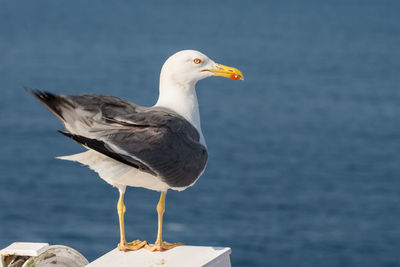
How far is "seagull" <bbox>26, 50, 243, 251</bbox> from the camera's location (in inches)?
328

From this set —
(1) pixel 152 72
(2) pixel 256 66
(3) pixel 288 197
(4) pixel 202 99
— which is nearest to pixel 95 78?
(1) pixel 152 72

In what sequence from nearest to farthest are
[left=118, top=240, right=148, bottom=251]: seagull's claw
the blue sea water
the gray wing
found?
the gray wing → [left=118, top=240, right=148, bottom=251]: seagull's claw → the blue sea water

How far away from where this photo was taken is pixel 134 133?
8.62 meters

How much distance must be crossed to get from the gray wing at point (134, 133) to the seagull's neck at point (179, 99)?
16 centimetres

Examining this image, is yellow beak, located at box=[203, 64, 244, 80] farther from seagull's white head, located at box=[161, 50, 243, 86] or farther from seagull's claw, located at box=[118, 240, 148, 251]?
seagull's claw, located at box=[118, 240, 148, 251]

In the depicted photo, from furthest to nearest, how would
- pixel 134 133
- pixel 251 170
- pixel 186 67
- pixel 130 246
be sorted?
pixel 251 170 < pixel 130 246 < pixel 186 67 < pixel 134 133

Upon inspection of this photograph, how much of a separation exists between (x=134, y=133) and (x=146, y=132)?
15cm

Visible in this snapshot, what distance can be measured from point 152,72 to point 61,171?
39.2 metres

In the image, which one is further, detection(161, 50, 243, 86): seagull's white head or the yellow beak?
the yellow beak

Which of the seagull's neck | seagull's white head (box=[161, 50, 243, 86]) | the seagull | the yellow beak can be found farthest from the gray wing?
the yellow beak

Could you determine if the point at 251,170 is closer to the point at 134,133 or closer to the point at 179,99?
the point at 179,99

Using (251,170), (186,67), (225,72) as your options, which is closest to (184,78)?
(186,67)

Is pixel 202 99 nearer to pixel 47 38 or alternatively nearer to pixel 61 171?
pixel 61 171

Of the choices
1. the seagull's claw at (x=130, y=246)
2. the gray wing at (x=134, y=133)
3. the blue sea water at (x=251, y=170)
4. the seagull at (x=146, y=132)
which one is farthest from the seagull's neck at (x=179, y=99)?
the blue sea water at (x=251, y=170)
